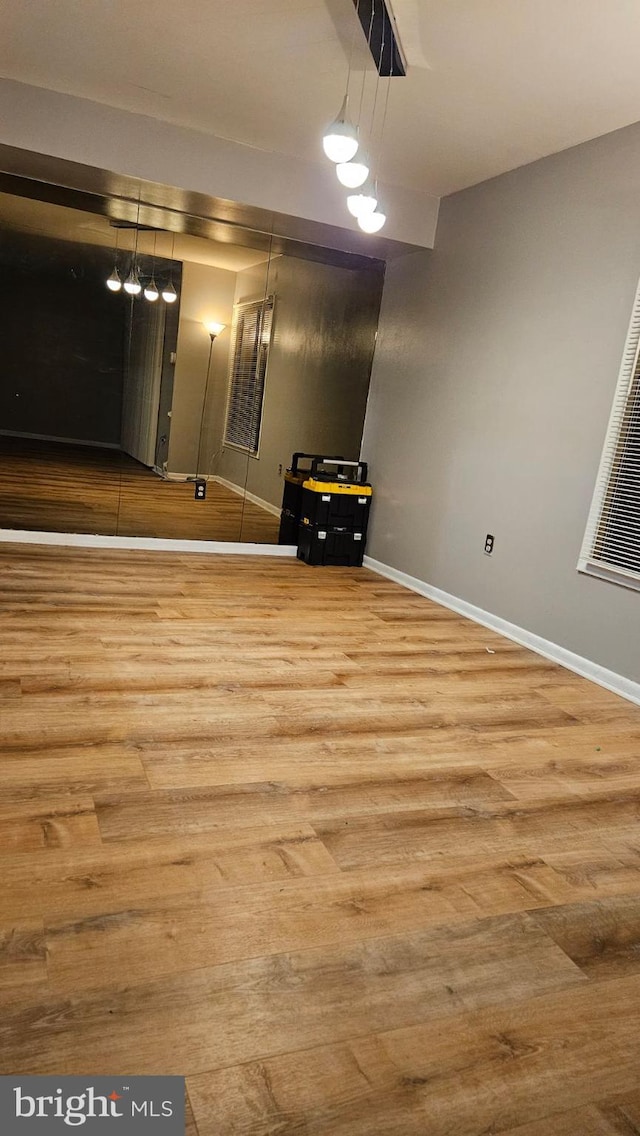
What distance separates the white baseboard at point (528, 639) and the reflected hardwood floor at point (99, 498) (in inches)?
57.3

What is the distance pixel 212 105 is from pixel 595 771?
414 centimetres

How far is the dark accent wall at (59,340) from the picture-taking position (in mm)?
5098

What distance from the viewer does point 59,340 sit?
5258 millimetres

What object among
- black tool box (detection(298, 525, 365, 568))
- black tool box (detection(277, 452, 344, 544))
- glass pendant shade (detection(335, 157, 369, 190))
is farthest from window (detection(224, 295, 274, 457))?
glass pendant shade (detection(335, 157, 369, 190))

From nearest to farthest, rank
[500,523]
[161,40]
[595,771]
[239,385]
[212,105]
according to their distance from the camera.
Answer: [595,771] → [161,40] → [212,105] → [500,523] → [239,385]

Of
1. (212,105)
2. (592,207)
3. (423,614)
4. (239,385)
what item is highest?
(212,105)

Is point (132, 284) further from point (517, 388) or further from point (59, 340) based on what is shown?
point (517, 388)

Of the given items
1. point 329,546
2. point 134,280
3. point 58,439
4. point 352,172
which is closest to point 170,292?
point 134,280

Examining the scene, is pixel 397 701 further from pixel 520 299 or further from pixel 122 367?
pixel 122 367

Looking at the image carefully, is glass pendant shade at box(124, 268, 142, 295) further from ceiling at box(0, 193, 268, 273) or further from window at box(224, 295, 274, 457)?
window at box(224, 295, 274, 457)

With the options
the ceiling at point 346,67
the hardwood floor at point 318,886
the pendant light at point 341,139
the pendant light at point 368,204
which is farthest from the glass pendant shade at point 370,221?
the hardwood floor at point 318,886

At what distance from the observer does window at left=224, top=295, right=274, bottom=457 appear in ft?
19.0

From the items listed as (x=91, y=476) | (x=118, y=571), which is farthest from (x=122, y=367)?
(x=118, y=571)

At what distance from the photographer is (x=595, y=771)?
2744 millimetres
